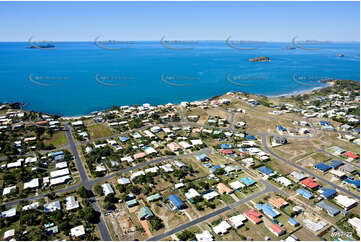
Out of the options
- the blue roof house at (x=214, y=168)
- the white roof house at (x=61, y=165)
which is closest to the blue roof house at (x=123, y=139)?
the white roof house at (x=61, y=165)

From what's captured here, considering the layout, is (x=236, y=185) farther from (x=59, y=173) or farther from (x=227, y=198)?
(x=59, y=173)

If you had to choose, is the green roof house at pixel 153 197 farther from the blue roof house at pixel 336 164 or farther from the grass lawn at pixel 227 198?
the blue roof house at pixel 336 164

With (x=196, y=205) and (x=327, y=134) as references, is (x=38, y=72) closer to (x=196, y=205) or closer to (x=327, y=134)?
(x=196, y=205)

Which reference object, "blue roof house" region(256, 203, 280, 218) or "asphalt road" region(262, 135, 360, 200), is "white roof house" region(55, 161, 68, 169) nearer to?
"blue roof house" region(256, 203, 280, 218)

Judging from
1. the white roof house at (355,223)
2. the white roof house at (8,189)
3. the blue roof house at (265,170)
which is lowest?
the white roof house at (355,223)

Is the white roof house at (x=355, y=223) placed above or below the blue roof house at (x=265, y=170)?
below

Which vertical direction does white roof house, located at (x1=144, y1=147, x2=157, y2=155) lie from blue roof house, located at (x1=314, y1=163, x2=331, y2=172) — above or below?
above

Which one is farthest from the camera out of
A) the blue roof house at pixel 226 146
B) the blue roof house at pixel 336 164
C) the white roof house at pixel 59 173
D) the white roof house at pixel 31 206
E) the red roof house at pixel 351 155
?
the blue roof house at pixel 226 146

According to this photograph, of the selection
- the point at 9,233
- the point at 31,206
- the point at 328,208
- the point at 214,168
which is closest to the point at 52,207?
the point at 31,206

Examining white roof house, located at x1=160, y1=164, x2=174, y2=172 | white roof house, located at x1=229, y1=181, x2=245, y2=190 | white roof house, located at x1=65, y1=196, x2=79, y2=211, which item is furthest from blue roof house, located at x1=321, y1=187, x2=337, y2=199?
white roof house, located at x1=65, y1=196, x2=79, y2=211
